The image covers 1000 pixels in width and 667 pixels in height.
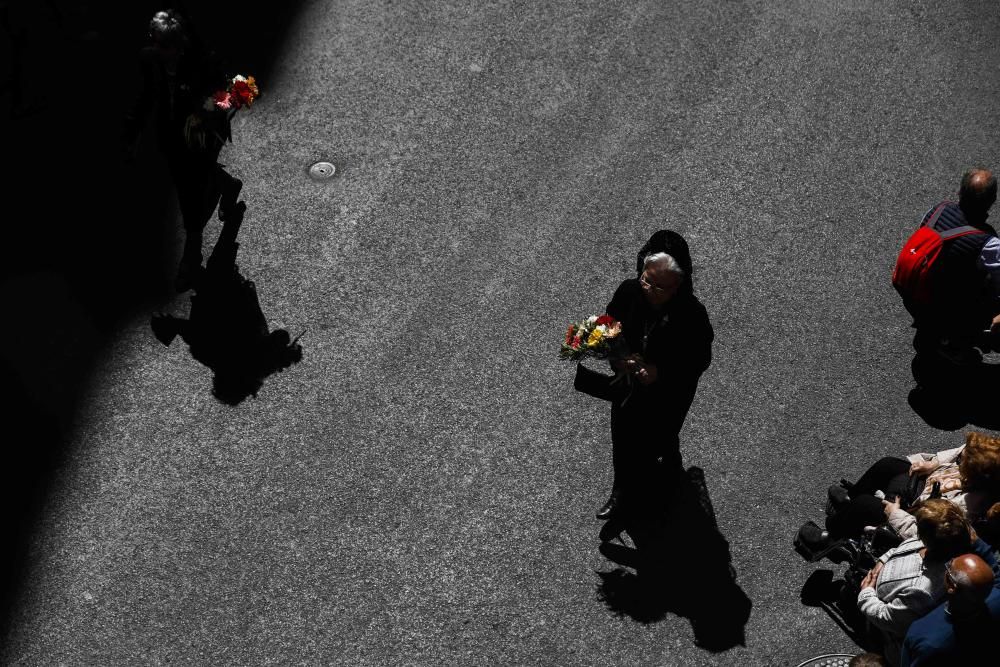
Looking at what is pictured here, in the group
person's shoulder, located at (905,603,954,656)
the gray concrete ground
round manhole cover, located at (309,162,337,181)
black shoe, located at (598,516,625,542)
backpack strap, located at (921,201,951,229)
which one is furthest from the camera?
round manhole cover, located at (309,162,337,181)

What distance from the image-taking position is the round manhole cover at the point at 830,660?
286 inches

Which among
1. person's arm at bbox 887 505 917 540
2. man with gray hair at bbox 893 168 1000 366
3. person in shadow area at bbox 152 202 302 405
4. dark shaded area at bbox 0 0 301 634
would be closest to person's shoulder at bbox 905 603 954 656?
person's arm at bbox 887 505 917 540

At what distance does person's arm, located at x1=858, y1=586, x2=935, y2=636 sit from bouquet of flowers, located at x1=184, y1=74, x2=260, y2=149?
5.71 metres

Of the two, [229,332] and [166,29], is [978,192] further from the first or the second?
[166,29]

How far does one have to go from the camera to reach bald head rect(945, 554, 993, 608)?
244 inches

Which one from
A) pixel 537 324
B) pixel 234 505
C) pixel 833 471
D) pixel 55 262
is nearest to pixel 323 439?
pixel 234 505

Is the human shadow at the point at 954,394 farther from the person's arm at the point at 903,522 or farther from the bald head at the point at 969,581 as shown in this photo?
the bald head at the point at 969,581

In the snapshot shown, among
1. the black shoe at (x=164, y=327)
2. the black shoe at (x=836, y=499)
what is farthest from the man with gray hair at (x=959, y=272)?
the black shoe at (x=164, y=327)

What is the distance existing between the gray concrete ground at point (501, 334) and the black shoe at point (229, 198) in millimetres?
237

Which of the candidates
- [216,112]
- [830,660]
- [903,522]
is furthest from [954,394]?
[216,112]

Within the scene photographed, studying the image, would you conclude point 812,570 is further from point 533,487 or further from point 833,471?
point 533,487

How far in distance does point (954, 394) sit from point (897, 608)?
8.82 feet

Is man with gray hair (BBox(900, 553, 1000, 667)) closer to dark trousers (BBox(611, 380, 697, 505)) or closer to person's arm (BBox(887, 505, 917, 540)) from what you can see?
person's arm (BBox(887, 505, 917, 540))

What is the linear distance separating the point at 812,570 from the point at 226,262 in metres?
5.16
